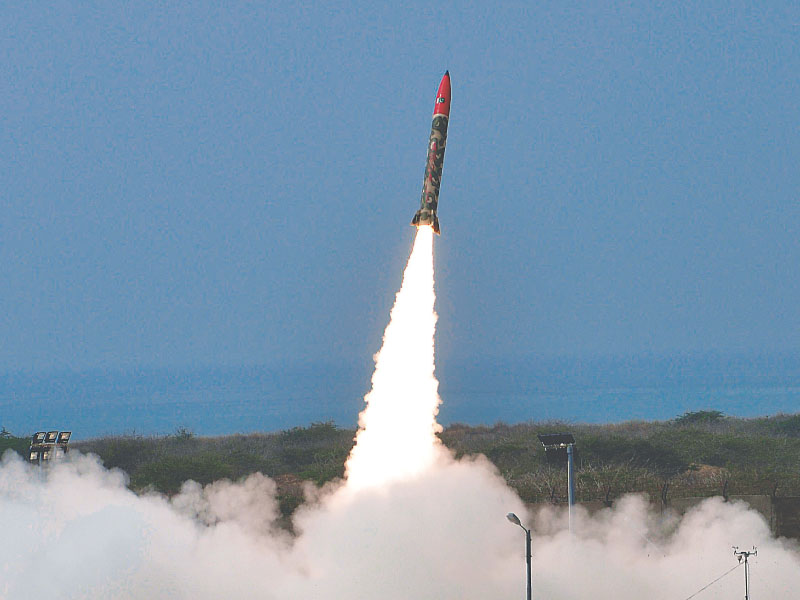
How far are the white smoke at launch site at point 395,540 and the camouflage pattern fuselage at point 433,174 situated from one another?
1.27m

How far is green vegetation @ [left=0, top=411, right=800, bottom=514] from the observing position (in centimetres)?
5394

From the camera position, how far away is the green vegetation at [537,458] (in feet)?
177

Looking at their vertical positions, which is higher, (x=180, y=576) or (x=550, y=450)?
(x=550, y=450)

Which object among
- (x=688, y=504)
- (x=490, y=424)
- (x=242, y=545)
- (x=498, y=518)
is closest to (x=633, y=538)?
(x=688, y=504)

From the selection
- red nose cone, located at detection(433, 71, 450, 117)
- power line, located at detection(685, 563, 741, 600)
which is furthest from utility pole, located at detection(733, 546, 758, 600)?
red nose cone, located at detection(433, 71, 450, 117)

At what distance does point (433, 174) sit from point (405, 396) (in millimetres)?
8871

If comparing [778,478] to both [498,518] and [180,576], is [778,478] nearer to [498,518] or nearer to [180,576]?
[498,518]

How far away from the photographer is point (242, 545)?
39.9 meters

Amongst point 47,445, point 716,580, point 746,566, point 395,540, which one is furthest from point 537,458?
point 47,445

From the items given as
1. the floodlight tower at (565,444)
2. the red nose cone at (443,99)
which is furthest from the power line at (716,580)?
the red nose cone at (443,99)

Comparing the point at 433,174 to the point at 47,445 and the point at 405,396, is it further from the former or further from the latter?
the point at 47,445

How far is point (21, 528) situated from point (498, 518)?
58.4 feet

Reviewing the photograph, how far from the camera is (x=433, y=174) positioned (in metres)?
38.4

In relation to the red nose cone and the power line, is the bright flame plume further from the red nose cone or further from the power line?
the power line
